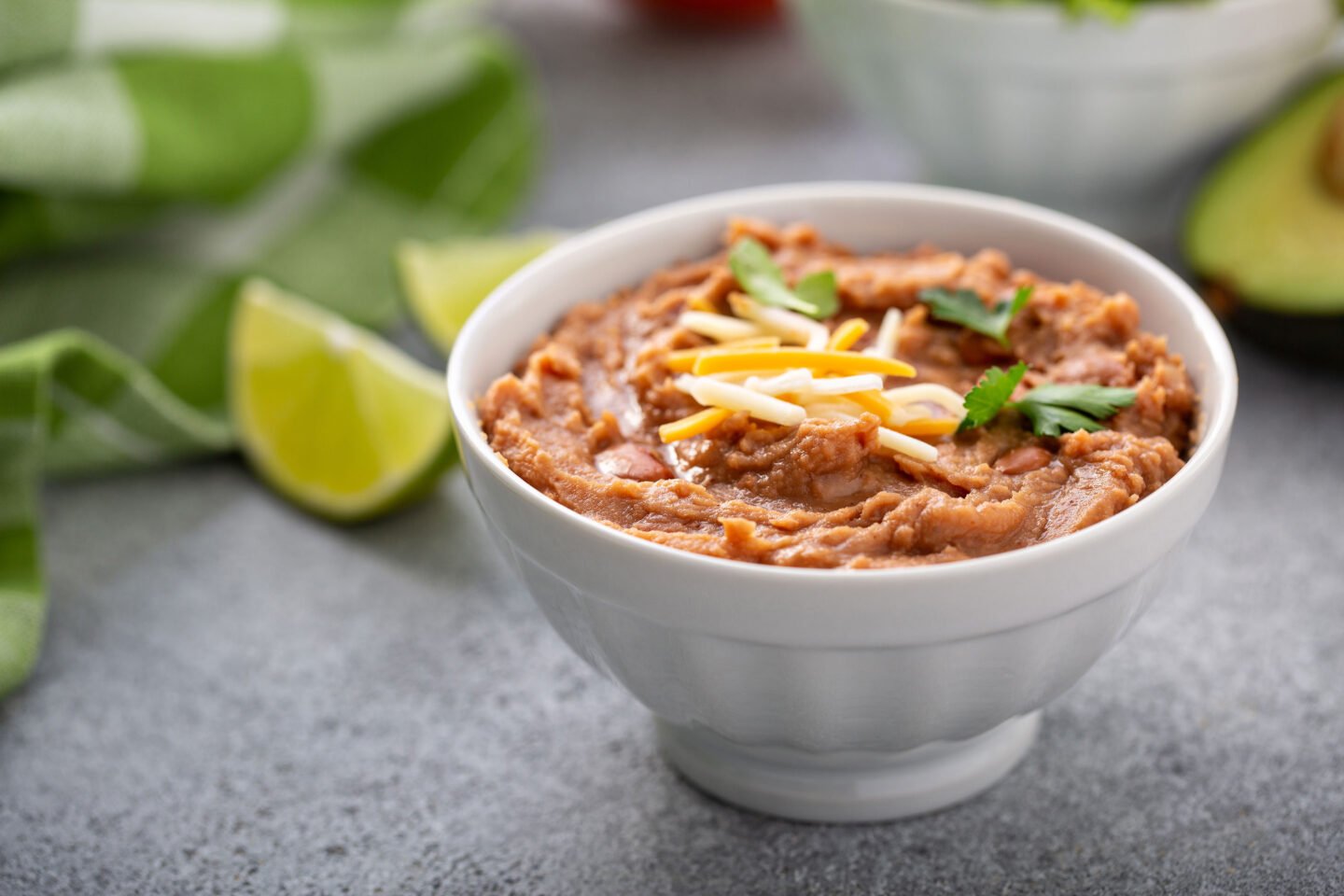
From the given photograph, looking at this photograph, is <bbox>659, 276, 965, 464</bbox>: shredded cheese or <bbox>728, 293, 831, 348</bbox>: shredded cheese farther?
<bbox>728, 293, 831, 348</bbox>: shredded cheese

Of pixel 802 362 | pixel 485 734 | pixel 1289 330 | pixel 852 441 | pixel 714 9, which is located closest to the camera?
pixel 852 441

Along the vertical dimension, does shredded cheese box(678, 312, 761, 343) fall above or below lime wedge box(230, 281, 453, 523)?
above

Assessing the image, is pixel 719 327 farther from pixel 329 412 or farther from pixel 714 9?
pixel 714 9

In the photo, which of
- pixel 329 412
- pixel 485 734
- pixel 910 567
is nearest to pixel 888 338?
pixel 910 567

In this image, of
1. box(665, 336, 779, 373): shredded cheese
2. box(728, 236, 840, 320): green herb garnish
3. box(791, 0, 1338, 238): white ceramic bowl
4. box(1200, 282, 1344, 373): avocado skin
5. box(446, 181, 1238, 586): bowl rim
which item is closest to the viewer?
box(446, 181, 1238, 586): bowl rim

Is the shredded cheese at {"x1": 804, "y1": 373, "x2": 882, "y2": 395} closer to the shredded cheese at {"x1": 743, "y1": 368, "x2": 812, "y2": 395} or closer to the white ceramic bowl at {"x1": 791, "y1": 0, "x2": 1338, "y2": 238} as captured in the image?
the shredded cheese at {"x1": 743, "y1": 368, "x2": 812, "y2": 395}

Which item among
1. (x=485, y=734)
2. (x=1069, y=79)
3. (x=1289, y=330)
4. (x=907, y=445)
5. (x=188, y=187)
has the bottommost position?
(x=485, y=734)

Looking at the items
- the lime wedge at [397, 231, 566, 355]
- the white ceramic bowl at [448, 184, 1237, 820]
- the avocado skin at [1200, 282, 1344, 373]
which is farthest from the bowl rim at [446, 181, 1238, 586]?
the avocado skin at [1200, 282, 1344, 373]

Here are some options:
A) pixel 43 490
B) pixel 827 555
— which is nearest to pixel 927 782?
pixel 827 555
